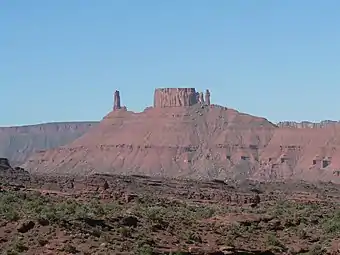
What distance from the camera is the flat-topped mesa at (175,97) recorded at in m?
186

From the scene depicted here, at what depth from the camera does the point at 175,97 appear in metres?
186

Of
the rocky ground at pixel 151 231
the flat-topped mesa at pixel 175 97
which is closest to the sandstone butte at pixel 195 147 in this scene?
the flat-topped mesa at pixel 175 97

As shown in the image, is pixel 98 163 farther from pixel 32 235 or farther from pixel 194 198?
pixel 32 235

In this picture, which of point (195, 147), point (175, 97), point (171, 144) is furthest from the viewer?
point (175, 97)

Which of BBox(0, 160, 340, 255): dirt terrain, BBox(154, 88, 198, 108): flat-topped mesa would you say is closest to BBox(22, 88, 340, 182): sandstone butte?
BBox(154, 88, 198, 108): flat-topped mesa

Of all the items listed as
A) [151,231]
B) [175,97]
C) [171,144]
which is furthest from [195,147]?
[151,231]

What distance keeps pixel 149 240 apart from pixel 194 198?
120 ft

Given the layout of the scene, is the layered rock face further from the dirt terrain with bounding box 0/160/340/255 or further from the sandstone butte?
the dirt terrain with bounding box 0/160/340/255

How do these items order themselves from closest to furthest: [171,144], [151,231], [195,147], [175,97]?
[151,231], [195,147], [171,144], [175,97]

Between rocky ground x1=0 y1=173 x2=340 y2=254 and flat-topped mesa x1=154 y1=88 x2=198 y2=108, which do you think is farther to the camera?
flat-topped mesa x1=154 y1=88 x2=198 y2=108

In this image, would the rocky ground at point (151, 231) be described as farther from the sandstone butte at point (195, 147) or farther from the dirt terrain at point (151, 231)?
the sandstone butte at point (195, 147)

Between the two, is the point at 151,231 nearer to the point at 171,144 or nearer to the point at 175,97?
the point at 171,144

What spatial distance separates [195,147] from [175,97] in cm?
2259

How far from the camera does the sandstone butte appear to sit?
152 m
